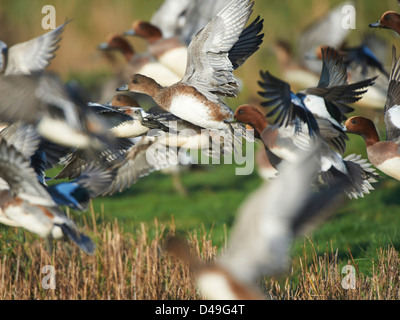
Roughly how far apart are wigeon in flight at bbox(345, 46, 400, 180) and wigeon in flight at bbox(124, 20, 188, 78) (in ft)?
10.7

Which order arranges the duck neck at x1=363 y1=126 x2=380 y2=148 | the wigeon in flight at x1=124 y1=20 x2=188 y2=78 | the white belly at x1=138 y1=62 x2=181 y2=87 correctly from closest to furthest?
the duck neck at x1=363 y1=126 x2=380 y2=148, the wigeon in flight at x1=124 y1=20 x2=188 y2=78, the white belly at x1=138 y1=62 x2=181 y2=87

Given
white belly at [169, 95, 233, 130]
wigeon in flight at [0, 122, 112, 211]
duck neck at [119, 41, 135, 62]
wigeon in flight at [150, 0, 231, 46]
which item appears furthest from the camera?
duck neck at [119, 41, 135, 62]

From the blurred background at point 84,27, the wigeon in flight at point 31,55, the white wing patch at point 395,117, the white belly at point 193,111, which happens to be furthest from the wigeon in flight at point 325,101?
the blurred background at point 84,27

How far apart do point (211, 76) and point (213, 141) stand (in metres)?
0.71

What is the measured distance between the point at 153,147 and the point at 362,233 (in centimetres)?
225

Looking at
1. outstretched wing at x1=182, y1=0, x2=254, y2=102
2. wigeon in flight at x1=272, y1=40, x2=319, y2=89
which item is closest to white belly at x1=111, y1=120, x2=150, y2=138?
outstretched wing at x1=182, y1=0, x2=254, y2=102

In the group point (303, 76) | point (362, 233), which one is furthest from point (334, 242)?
point (303, 76)

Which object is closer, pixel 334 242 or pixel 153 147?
pixel 153 147

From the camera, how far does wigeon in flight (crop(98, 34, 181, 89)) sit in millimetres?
8109

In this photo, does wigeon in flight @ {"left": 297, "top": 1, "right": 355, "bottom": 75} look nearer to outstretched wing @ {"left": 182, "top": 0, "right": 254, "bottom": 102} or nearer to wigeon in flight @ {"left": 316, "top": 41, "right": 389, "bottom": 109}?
wigeon in flight @ {"left": 316, "top": 41, "right": 389, "bottom": 109}

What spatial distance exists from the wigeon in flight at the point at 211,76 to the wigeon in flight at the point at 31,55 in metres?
2.34
